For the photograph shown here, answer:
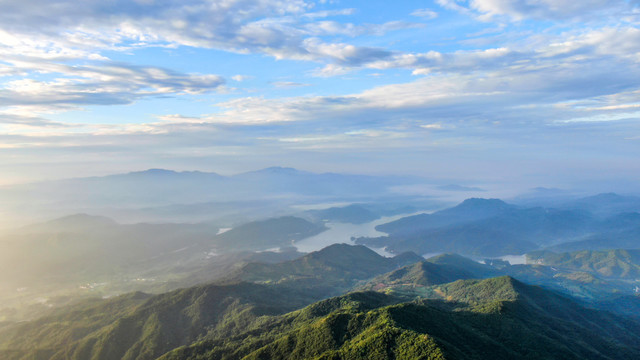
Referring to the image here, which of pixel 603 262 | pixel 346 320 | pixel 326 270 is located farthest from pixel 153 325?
pixel 603 262

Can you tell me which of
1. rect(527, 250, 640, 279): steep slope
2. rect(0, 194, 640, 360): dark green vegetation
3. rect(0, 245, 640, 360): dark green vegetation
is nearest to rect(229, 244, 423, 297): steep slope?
rect(0, 194, 640, 360): dark green vegetation

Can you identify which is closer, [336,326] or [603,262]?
[336,326]

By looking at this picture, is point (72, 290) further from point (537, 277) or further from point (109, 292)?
point (537, 277)

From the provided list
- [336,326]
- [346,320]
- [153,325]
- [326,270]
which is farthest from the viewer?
[326,270]

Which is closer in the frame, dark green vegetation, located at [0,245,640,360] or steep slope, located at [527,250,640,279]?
dark green vegetation, located at [0,245,640,360]

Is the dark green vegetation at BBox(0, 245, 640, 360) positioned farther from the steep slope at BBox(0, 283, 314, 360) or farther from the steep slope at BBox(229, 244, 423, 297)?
the steep slope at BBox(229, 244, 423, 297)

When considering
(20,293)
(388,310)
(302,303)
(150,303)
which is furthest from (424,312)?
(20,293)

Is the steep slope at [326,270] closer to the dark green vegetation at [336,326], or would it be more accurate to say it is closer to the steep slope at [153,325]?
the dark green vegetation at [336,326]

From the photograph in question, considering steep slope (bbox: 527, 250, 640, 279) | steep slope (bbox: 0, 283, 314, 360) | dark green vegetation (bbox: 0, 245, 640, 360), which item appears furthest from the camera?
steep slope (bbox: 527, 250, 640, 279)

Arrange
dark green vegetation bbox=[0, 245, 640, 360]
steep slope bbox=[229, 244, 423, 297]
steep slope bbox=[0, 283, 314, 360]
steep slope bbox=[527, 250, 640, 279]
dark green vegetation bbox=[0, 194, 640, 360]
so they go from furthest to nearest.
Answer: steep slope bbox=[527, 250, 640, 279]
steep slope bbox=[229, 244, 423, 297]
steep slope bbox=[0, 283, 314, 360]
dark green vegetation bbox=[0, 194, 640, 360]
dark green vegetation bbox=[0, 245, 640, 360]

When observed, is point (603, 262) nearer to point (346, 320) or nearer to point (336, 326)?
point (346, 320)

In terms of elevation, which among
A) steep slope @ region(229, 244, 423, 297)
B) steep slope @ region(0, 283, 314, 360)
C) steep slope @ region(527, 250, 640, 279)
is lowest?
steep slope @ region(527, 250, 640, 279)
